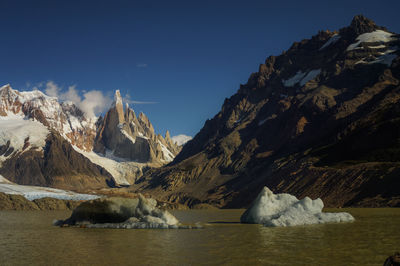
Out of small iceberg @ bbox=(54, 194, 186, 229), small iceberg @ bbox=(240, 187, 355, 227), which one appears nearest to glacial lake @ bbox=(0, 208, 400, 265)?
small iceberg @ bbox=(240, 187, 355, 227)

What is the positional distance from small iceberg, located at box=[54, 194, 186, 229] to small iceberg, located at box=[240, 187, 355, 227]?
30.4 ft

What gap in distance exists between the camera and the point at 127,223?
124 ft

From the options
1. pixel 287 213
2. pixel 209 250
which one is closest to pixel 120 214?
pixel 287 213

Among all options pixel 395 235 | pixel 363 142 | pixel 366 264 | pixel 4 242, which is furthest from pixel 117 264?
pixel 363 142

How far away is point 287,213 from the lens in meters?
38.9

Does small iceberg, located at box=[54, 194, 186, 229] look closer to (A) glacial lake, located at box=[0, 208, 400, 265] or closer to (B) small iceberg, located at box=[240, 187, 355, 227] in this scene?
(B) small iceberg, located at box=[240, 187, 355, 227]

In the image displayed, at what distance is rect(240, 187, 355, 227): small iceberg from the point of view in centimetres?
3744

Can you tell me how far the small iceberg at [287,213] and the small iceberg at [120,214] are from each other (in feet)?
30.4

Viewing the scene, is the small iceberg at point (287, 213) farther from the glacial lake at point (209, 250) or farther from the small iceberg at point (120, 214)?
the small iceberg at point (120, 214)

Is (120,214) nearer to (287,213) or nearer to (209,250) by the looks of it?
(287,213)

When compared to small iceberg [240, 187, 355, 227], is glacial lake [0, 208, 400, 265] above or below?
below

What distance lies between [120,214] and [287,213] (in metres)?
16.1

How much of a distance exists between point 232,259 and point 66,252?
907cm

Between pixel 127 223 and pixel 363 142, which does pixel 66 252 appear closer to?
pixel 127 223
